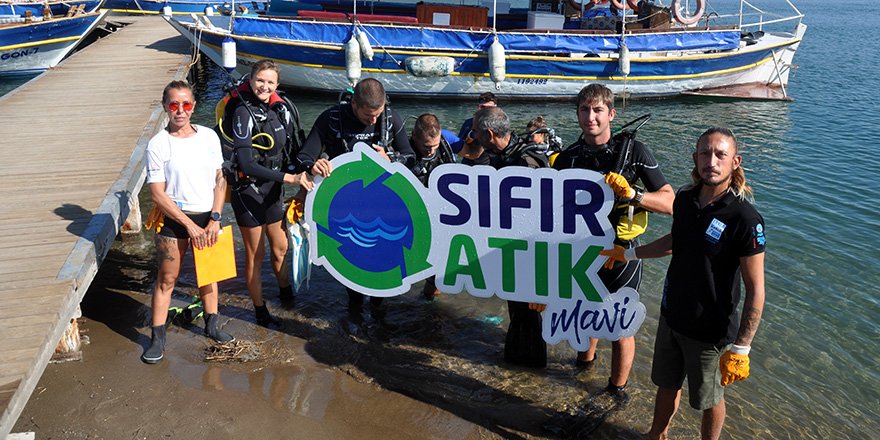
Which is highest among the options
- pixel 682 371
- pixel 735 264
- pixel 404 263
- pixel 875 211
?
pixel 735 264

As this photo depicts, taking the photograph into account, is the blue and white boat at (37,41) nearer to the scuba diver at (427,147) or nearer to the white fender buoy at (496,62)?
the white fender buoy at (496,62)

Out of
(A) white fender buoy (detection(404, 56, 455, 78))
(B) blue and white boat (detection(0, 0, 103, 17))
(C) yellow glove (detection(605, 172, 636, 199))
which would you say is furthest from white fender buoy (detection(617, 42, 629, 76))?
(B) blue and white boat (detection(0, 0, 103, 17))

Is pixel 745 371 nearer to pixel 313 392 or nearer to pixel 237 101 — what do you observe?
pixel 313 392

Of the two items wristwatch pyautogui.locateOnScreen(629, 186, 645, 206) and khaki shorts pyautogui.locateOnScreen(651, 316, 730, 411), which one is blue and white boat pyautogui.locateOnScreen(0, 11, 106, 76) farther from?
khaki shorts pyautogui.locateOnScreen(651, 316, 730, 411)

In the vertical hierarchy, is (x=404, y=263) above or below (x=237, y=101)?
below

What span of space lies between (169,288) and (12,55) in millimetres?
20099

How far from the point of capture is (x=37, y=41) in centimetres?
2152

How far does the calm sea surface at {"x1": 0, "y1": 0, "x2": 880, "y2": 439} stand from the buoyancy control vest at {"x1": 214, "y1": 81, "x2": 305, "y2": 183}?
4.94 feet

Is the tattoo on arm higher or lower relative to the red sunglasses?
lower

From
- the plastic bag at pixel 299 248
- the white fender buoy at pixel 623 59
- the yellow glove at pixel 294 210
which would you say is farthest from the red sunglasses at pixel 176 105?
the white fender buoy at pixel 623 59

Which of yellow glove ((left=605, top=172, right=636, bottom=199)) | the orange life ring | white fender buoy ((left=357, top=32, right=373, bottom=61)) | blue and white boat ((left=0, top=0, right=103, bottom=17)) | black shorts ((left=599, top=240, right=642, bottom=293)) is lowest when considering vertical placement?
black shorts ((left=599, top=240, right=642, bottom=293))

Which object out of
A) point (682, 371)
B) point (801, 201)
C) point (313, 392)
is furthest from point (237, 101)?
point (801, 201)

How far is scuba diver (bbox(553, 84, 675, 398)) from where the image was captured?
430cm

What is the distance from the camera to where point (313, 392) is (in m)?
5.10
